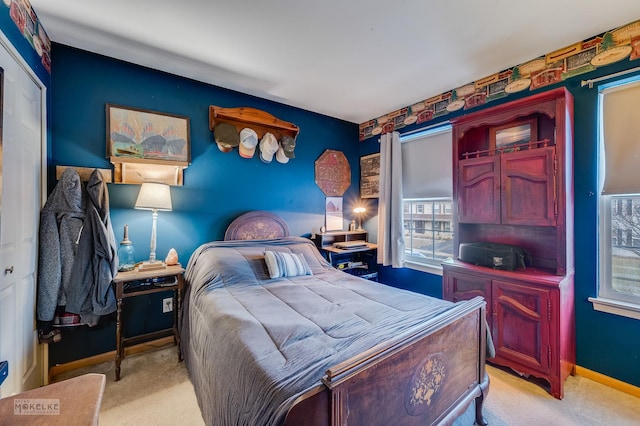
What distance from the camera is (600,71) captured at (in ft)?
6.50

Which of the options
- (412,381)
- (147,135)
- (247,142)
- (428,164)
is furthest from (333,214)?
(412,381)

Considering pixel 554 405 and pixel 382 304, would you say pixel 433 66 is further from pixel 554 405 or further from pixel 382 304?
pixel 554 405

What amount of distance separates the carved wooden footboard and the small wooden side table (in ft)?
6.11

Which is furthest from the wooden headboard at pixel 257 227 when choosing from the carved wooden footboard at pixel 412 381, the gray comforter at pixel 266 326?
the carved wooden footboard at pixel 412 381

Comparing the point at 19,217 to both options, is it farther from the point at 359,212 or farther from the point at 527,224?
the point at 527,224

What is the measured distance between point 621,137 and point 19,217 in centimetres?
413

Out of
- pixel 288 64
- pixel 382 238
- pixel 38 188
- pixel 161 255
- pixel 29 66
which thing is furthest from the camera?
pixel 382 238

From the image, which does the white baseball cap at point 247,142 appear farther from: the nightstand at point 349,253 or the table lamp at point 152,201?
the nightstand at point 349,253

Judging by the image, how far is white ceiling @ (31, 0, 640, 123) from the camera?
169 cm

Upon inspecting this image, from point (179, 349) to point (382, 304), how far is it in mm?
1817

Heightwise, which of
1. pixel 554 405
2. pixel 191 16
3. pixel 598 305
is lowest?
pixel 554 405

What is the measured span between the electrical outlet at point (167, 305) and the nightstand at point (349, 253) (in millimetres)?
1737

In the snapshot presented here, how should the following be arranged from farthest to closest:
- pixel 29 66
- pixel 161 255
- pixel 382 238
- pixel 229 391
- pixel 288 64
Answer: pixel 382 238 < pixel 161 255 < pixel 288 64 < pixel 29 66 < pixel 229 391

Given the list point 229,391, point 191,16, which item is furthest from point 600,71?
point 229,391
